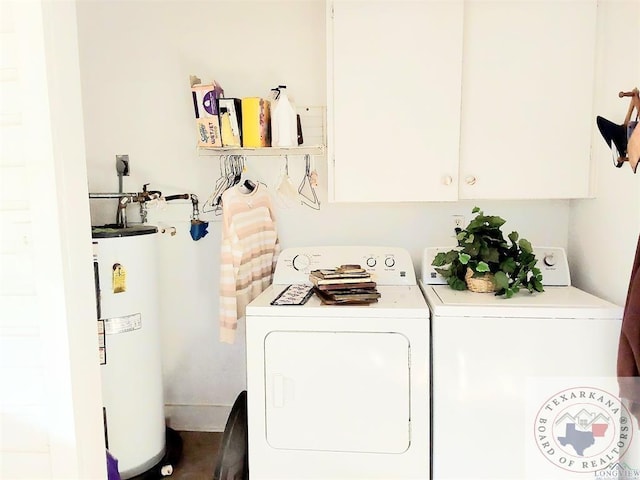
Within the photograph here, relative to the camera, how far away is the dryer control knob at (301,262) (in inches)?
86.0

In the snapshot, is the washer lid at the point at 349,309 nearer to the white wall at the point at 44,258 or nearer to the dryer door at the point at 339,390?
the dryer door at the point at 339,390

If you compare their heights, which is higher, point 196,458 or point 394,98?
point 394,98

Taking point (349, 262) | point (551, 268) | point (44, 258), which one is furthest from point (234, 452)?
point (551, 268)

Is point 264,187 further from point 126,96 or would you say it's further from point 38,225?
point 38,225

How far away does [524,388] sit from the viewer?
1618mm

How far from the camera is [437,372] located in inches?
64.9

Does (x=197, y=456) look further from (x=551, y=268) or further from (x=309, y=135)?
(x=551, y=268)

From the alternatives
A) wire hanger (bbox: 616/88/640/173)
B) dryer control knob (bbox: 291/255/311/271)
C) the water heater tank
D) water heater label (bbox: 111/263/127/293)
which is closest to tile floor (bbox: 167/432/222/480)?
the water heater tank

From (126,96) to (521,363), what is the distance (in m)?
2.23

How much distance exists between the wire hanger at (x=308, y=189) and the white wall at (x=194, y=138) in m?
0.04

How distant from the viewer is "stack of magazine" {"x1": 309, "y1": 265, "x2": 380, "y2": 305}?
175 centimetres

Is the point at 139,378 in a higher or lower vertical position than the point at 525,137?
lower

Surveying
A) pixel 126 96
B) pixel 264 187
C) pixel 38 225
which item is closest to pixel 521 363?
pixel 264 187

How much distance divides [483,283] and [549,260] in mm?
412
